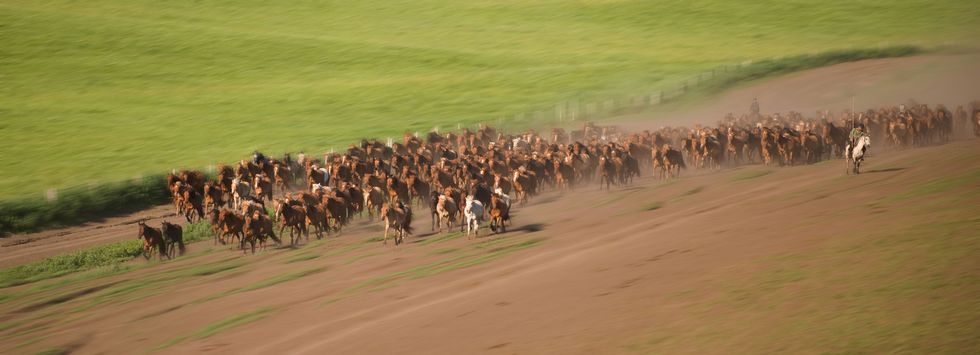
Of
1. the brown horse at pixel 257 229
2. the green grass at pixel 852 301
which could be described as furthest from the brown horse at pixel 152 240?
the green grass at pixel 852 301

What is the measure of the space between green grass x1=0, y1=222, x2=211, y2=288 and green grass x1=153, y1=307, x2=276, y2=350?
30.6 feet

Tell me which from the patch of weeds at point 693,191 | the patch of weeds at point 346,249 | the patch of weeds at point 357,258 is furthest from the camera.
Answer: the patch of weeds at point 693,191

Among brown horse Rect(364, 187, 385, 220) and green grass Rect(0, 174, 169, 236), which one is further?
green grass Rect(0, 174, 169, 236)

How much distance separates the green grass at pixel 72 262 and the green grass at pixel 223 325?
30.6 feet

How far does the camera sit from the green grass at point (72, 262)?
86.3ft

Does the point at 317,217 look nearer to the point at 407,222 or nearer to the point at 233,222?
the point at 233,222

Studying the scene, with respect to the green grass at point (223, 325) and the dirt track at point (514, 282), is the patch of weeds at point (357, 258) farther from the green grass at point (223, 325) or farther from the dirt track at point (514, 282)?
the green grass at point (223, 325)

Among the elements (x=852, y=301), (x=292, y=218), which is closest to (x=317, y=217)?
(x=292, y=218)

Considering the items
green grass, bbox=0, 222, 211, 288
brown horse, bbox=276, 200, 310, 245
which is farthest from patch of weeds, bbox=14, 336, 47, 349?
brown horse, bbox=276, 200, 310, 245

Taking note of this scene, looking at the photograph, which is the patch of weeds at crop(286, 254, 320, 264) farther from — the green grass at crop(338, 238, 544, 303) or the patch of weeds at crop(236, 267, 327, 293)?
the green grass at crop(338, 238, 544, 303)

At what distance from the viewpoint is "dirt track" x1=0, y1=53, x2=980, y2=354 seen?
15281mm

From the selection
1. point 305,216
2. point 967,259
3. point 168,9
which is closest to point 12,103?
point 168,9

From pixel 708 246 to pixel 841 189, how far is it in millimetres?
5614

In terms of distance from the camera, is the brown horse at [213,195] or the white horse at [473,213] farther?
the brown horse at [213,195]
